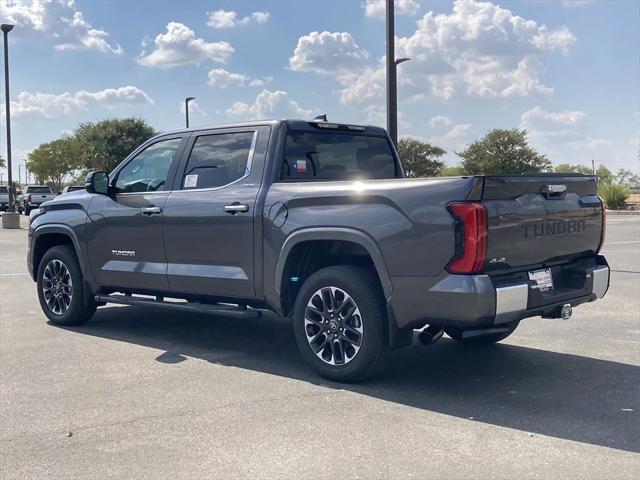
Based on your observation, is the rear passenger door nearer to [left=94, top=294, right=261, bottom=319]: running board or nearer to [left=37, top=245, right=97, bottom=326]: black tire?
[left=94, top=294, right=261, bottom=319]: running board

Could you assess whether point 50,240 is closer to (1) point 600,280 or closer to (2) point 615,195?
(1) point 600,280

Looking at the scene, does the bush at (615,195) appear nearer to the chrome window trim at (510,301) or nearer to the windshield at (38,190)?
the windshield at (38,190)

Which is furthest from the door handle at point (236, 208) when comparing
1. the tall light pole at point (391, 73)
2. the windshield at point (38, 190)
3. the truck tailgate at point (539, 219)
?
the windshield at point (38, 190)

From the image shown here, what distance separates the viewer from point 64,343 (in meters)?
6.56

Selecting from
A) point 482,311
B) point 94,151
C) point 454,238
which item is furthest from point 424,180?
point 94,151

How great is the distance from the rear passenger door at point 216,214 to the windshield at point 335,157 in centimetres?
28

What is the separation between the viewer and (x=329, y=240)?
512 cm

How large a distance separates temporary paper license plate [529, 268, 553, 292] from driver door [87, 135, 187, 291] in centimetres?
321

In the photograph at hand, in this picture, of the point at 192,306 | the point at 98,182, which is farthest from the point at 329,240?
the point at 98,182

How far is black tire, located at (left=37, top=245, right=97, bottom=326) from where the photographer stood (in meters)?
7.17

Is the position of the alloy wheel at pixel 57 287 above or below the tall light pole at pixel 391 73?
below

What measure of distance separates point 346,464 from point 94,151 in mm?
54770

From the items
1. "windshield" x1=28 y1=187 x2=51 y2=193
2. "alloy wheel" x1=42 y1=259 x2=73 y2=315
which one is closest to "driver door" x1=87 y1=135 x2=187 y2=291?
"alloy wheel" x1=42 y1=259 x2=73 y2=315

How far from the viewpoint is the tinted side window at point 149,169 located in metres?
6.50
